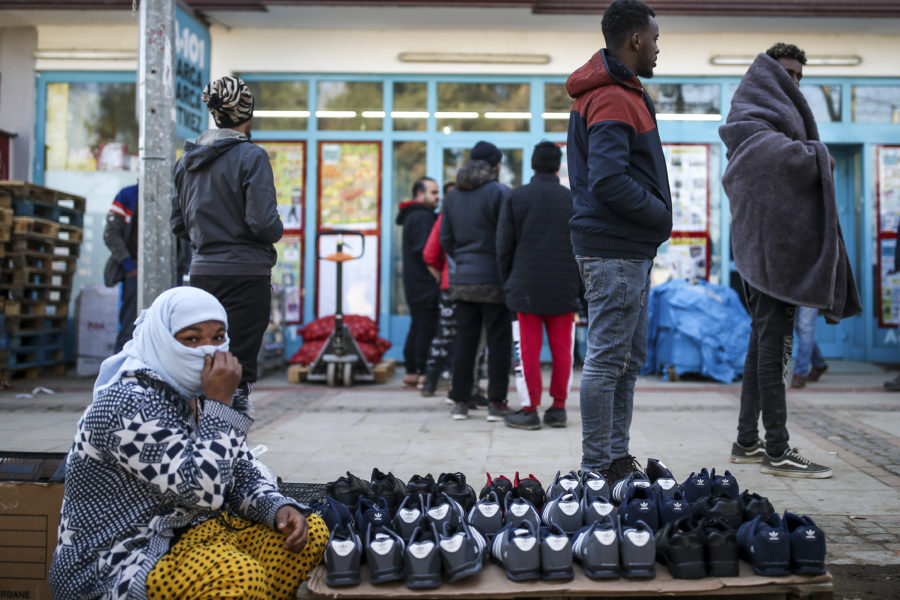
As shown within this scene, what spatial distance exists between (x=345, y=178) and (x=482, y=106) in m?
1.97

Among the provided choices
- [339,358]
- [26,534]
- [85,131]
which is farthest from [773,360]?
[85,131]

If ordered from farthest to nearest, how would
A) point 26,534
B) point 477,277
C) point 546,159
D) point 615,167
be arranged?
point 477,277
point 546,159
point 615,167
point 26,534

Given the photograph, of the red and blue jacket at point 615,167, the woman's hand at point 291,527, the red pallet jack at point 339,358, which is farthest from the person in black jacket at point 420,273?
the woman's hand at point 291,527

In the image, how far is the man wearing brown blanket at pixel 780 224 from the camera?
4.62 metres

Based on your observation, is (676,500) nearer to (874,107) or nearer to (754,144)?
(754,144)

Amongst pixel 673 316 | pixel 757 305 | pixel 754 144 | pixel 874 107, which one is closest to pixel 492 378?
pixel 757 305

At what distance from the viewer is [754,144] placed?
4.71m

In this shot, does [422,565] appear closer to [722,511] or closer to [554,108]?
[722,511]

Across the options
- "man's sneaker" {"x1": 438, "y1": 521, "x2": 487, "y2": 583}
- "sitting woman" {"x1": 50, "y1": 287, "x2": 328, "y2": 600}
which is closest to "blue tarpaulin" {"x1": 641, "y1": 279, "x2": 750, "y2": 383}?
"man's sneaker" {"x1": 438, "y1": 521, "x2": 487, "y2": 583}

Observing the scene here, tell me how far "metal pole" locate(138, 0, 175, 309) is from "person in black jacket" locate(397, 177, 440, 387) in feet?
14.5

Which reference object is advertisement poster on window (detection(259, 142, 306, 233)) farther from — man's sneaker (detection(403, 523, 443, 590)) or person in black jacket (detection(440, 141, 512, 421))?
man's sneaker (detection(403, 523, 443, 590))

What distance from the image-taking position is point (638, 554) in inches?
105

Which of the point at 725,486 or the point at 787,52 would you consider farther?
the point at 787,52

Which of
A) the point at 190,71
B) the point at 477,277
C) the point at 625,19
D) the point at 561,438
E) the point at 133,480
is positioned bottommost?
the point at 561,438
